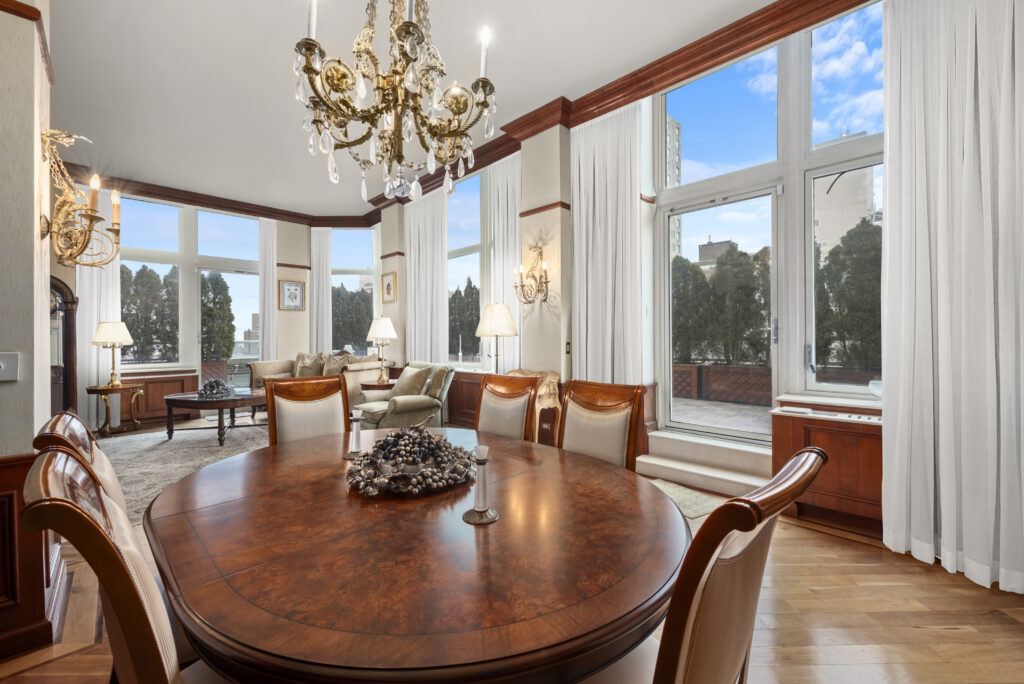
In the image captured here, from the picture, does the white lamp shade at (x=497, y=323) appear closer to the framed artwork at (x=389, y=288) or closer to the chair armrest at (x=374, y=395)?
the chair armrest at (x=374, y=395)

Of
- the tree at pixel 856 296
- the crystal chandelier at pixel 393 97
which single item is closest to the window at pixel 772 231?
the tree at pixel 856 296

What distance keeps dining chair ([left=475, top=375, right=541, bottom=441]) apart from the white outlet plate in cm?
186

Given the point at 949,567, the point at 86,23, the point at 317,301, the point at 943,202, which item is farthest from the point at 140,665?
the point at 317,301

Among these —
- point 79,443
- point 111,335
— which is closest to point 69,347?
point 111,335

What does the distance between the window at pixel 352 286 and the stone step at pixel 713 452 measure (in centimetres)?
511

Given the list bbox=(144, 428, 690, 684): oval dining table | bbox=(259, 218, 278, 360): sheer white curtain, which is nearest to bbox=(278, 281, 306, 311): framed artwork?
bbox=(259, 218, 278, 360): sheer white curtain

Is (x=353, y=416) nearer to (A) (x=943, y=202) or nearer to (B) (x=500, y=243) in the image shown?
(A) (x=943, y=202)

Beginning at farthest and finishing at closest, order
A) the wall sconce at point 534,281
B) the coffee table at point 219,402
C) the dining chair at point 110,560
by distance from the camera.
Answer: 1. the coffee table at point 219,402
2. the wall sconce at point 534,281
3. the dining chair at point 110,560

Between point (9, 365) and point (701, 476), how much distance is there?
3.72 meters

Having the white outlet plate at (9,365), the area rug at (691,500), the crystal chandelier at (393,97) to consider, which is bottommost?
the area rug at (691,500)

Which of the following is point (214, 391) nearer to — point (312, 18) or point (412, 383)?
point (412, 383)

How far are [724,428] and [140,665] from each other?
12.1 feet

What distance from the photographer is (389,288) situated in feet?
21.1

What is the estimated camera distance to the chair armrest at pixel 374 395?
523 cm
